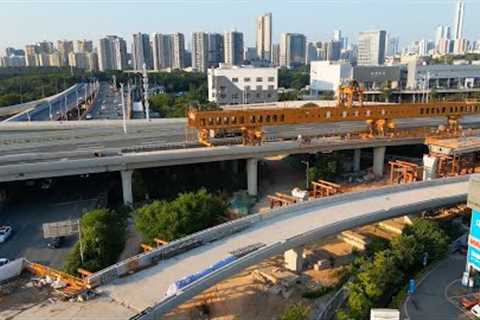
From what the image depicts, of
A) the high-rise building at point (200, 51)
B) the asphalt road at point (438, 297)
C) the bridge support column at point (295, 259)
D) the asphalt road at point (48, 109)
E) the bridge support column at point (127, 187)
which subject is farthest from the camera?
the high-rise building at point (200, 51)

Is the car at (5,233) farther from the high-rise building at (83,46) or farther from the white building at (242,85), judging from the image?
the high-rise building at (83,46)

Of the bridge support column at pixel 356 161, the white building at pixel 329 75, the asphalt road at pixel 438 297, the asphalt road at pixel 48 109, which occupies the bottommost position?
the asphalt road at pixel 438 297

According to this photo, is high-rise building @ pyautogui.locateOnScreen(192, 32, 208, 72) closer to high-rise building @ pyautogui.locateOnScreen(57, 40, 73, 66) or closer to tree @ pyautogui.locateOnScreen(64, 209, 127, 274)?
high-rise building @ pyautogui.locateOnScreen(57, 40, 73, 66)

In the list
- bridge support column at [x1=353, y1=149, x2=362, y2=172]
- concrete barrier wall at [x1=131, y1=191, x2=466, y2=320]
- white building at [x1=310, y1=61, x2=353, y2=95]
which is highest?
white building at [x1=310, y1=61, x2=353, y2=95]

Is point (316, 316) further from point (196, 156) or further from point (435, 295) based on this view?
point (196, 156)

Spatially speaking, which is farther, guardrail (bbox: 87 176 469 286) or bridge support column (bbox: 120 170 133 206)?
bridge support column (bbox: 120 170 133 206)

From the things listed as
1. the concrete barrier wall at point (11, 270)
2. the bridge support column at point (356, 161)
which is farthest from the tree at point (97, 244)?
the bridge support column at point (356, 161)

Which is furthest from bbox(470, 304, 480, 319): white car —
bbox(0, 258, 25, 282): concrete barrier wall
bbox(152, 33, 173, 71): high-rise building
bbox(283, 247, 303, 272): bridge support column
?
bbox(152, 33, 173, 71): high-rise building
